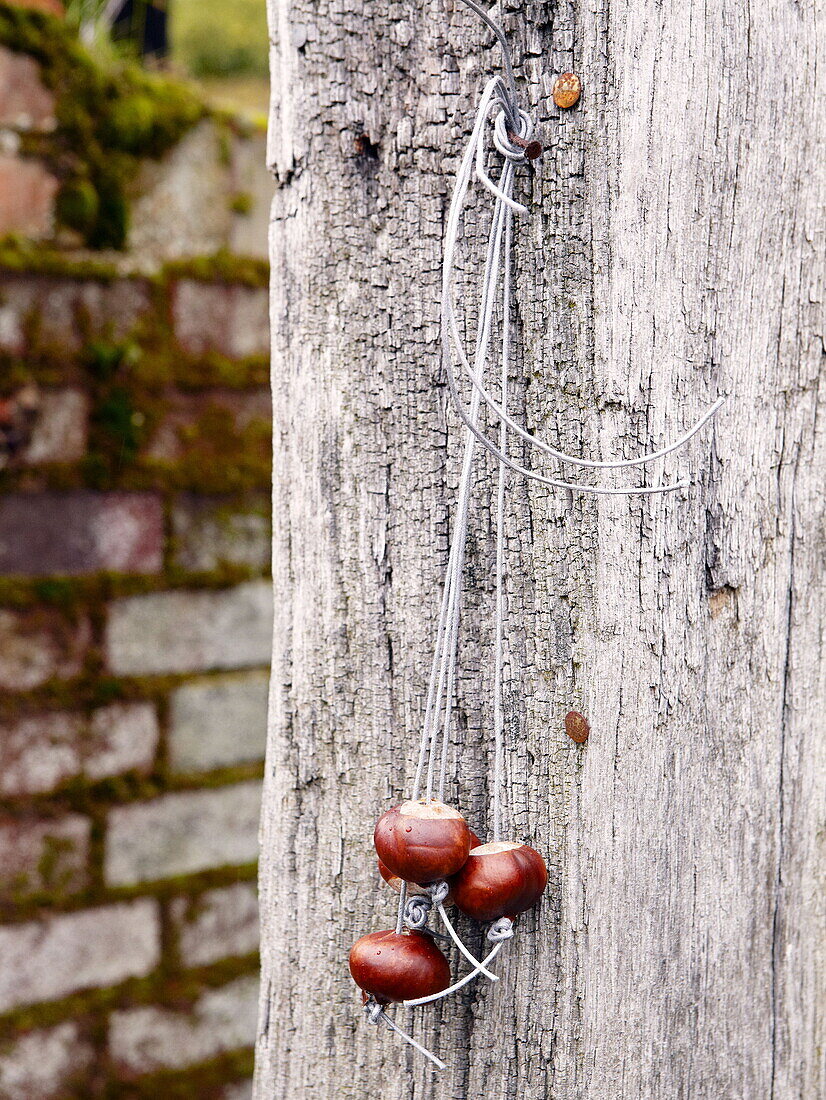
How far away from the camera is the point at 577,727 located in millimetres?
752

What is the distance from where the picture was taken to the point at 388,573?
80 centimetres

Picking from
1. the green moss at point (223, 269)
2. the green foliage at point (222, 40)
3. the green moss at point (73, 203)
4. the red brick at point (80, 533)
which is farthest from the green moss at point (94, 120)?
the green foliage at point (222, 40)

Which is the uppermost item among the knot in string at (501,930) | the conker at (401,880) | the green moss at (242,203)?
the green moss at (242,203)

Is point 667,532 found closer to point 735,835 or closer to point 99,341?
point 735,835

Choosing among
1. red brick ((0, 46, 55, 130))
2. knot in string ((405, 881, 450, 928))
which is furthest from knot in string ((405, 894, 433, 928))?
red brick ((0, 46, 55, 130))

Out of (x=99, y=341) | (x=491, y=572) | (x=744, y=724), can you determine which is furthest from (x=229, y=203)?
(x=744, y=724)

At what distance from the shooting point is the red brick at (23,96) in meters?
1.60

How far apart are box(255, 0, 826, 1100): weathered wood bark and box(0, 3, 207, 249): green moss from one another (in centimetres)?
101

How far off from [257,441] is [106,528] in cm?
36

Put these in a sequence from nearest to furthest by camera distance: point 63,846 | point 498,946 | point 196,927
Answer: point 498,946
point 63,846
point 196,927

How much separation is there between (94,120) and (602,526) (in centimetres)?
142

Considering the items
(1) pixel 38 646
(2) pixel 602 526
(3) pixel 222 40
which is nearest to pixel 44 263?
(1) pixel 38 646

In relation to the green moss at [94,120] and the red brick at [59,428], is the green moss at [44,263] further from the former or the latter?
the red brick at [59,428]

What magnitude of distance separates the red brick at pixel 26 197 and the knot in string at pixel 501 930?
146 centimetres
